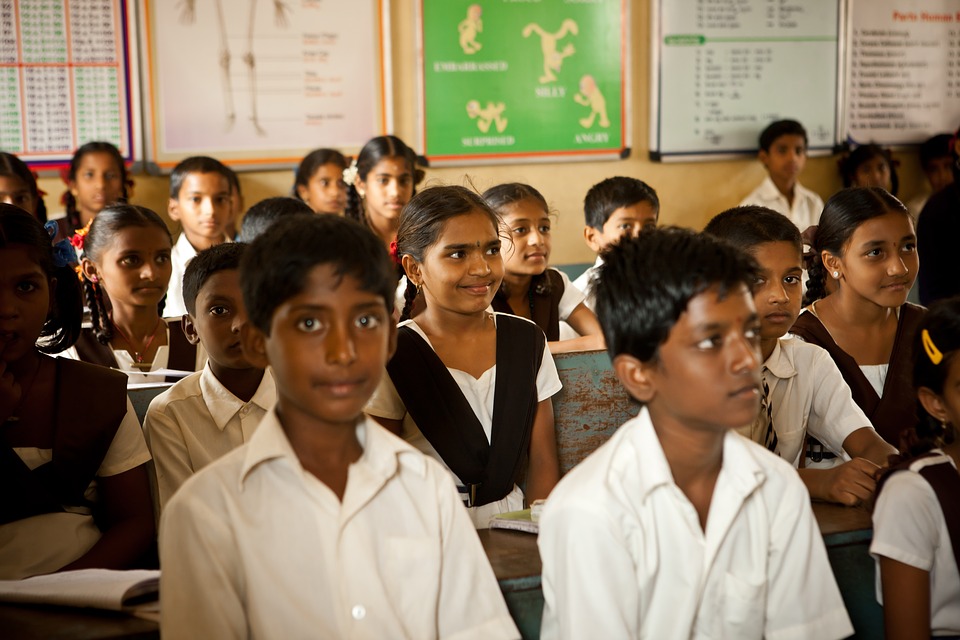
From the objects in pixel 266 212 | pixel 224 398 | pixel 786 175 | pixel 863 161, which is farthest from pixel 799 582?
pixel 863 161

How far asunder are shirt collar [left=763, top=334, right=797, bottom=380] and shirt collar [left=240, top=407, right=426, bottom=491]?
3.35 feet

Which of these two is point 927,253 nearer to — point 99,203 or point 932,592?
point 932,592

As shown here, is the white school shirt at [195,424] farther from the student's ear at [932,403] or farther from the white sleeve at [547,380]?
the student's ear at [932,403]

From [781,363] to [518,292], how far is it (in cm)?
130

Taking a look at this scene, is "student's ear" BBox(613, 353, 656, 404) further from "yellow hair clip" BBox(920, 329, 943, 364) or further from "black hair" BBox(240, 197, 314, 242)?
"black hair" BBox(240, 197, 314, 242)

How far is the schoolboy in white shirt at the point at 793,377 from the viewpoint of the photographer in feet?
6.94

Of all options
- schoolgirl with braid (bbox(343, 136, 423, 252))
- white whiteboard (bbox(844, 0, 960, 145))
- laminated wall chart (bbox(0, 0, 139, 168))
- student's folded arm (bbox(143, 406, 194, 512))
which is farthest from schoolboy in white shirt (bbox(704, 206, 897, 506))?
white whiteboard (bbox(844, 0, 960, 145))

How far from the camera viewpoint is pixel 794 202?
204 inches

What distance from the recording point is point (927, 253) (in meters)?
4.26

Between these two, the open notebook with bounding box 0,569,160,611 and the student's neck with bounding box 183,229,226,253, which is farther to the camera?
the student's neck with bounding box 183,229,226,253

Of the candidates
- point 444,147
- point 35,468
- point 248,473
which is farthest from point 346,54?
point 248,473

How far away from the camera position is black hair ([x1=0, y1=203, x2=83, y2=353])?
1893 millimetres

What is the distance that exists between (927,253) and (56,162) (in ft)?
12.3

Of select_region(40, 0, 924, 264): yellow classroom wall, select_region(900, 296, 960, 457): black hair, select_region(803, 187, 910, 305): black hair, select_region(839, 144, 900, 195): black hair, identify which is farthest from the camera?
select_region(839, 144, 900, 195): black hair
